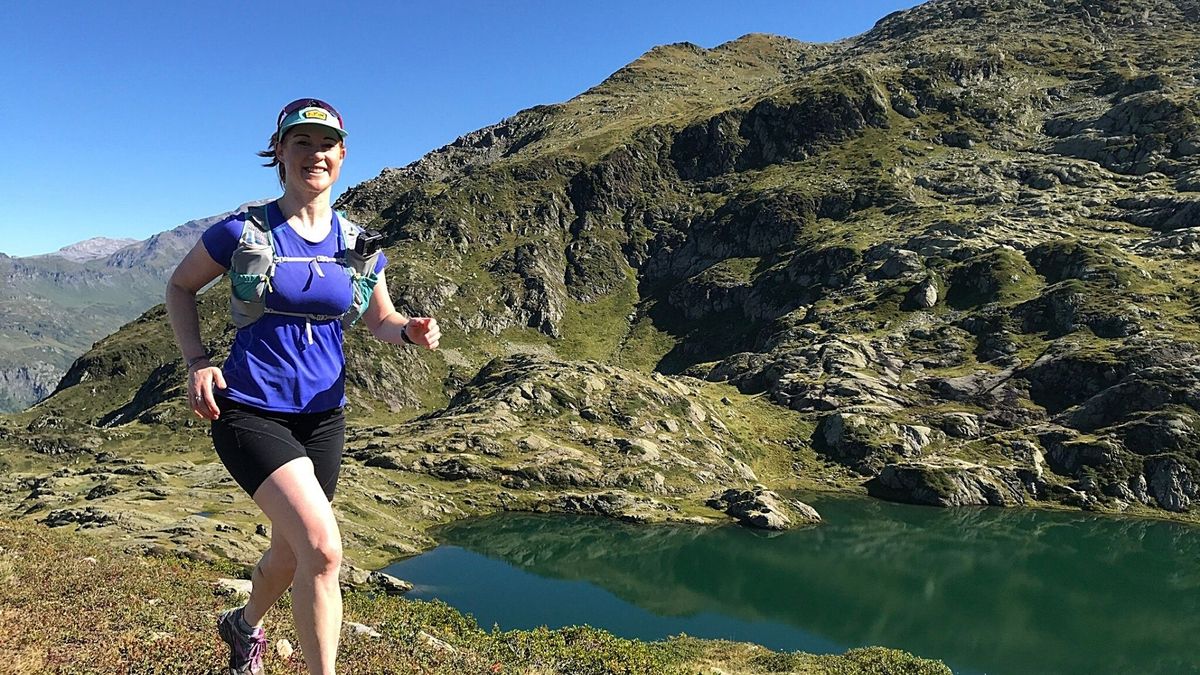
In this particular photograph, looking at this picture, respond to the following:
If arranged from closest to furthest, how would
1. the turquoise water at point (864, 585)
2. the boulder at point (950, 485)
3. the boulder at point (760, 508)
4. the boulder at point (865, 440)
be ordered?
the turquoise water at point (864, 585)
the boulder at point (760, 508)
the boulder at point (950, 485)
the boulder at point (865, 440)

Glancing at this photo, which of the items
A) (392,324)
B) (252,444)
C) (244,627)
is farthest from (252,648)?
(392,324)

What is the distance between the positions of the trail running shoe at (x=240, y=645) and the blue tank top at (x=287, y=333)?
312 centimetres

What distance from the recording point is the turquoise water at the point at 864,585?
74.4m

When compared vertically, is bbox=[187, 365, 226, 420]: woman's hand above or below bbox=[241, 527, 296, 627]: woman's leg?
above

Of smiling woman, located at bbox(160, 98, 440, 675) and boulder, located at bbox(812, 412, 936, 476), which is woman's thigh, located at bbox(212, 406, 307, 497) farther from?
boulder, located at bbox(812, 412, 936, 476)

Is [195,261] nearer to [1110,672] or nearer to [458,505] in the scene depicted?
[1110,672]

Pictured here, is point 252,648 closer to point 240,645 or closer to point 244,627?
point 240,645

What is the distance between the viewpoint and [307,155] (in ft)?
19.7

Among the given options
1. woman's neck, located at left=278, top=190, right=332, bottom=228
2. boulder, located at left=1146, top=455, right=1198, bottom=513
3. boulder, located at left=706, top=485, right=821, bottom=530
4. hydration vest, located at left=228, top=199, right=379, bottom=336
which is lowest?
boulder, located at left=1146, top=455, right=1198, bottom=513

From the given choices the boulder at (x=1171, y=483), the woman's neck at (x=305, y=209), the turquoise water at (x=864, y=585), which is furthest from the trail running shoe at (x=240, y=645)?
the boulder at (x=1171, y=483)

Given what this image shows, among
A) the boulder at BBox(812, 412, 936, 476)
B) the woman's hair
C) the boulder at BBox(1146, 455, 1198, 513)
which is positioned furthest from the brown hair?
the boulder at BBox(1146, 455, 1198, 513)

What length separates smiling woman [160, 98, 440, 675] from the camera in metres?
5.50

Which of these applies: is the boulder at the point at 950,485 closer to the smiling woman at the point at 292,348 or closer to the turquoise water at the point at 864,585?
the turquoise water at the point at 864,585

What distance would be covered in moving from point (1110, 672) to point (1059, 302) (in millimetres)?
152401
